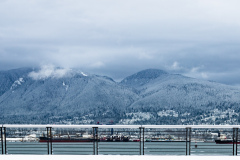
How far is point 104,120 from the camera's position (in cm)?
19838

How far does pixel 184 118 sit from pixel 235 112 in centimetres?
2777

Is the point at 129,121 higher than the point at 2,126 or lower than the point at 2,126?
lower

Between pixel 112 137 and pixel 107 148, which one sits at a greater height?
pixel 107 148

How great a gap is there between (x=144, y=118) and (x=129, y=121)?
8.47 metres

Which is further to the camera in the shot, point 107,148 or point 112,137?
point 112,137

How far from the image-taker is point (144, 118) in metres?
193

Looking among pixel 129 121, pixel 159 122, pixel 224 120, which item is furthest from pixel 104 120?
pixel 224 120

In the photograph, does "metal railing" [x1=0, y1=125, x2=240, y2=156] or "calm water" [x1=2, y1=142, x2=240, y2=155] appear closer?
"metal railing" [x1=0, y1=125, x2=240, y2=156]

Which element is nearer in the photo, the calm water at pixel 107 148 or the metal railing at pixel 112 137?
the metal railing at pixel 112 137
